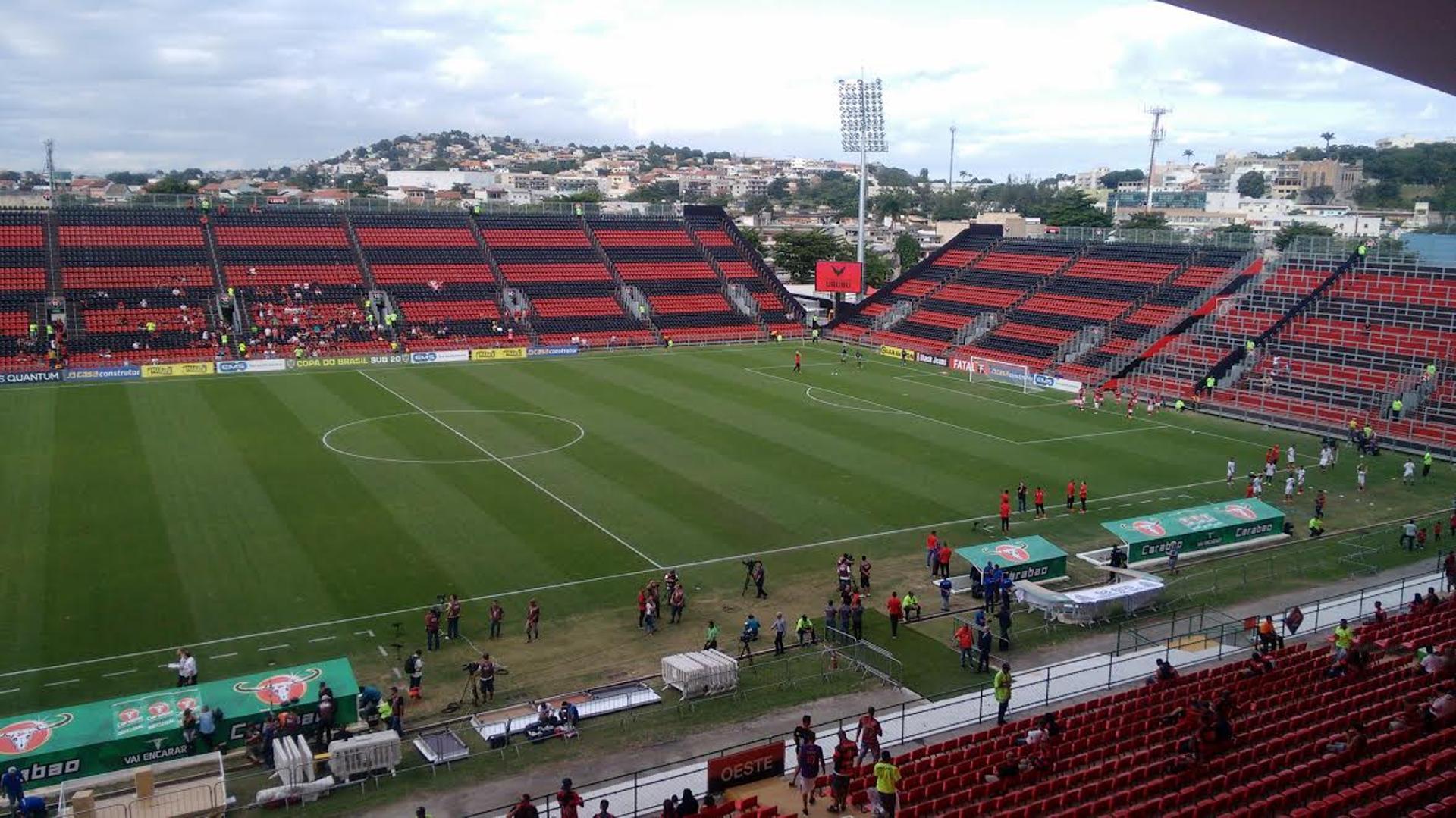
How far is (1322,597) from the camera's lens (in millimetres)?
26312

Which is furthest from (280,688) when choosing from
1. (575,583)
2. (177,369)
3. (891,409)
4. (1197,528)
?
(177,369)

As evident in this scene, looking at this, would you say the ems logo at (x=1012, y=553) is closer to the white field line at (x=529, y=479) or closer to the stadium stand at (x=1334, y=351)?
the white field line at (x=529, y=479)

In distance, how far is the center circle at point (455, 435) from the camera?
128ft

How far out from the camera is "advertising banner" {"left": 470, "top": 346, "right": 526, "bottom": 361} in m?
63.6

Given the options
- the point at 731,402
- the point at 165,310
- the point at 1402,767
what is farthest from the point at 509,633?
the point at 165,310

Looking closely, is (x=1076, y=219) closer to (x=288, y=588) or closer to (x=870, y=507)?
(x=870, y=507)

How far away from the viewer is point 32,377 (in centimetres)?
5278

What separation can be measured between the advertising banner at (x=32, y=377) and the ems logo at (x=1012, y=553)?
159 ft

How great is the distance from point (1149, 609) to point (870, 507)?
32.4 feet

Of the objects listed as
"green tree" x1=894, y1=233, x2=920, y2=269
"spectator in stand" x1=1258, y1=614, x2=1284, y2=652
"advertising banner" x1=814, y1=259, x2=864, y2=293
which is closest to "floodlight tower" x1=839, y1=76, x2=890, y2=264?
"advertising banner" x1=814, y1=259, x2=864, y2=293

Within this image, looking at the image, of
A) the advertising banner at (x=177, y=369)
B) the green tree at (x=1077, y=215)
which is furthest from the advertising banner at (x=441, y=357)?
the green tree at (x=1077, y=215)

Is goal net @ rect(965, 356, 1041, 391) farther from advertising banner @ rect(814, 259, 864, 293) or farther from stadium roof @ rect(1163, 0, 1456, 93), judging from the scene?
stadium roof @ rect(1163, 0, 1456, 93)

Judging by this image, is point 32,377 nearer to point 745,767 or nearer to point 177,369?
point 177,369

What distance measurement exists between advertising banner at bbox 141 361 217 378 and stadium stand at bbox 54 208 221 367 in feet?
4.09
